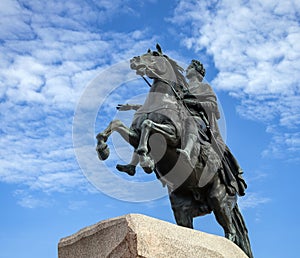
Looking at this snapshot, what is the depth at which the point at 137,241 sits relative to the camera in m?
4.20

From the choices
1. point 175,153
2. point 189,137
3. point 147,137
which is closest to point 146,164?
point 147,137

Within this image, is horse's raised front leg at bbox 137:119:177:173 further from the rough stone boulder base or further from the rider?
the rough stone boulder base

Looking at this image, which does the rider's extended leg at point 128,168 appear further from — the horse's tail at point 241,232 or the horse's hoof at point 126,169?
the horse's tail at point 241,232

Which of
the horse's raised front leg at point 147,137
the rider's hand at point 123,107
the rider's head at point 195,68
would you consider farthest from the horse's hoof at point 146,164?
the rider's head at point 195,68

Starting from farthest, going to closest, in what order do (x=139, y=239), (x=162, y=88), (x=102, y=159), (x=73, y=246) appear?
(x=162, y=88) < (x=102, y=159) < (x=73, y=246) < (x=139, y=239)

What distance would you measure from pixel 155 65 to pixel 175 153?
4.75ft

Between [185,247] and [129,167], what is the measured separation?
2.64 meters

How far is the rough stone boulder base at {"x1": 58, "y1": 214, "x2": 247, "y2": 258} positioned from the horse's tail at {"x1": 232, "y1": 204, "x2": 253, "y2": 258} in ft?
10.6

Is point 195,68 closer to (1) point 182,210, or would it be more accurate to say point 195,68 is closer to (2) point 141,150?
(1) point 182,210

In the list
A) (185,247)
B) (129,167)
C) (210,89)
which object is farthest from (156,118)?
(185,247)

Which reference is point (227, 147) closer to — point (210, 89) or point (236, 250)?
point (210, 89)

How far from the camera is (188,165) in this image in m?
7.46

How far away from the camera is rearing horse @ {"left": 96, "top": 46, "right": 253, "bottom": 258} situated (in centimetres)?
724

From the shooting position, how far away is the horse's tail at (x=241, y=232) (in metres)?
8.14
